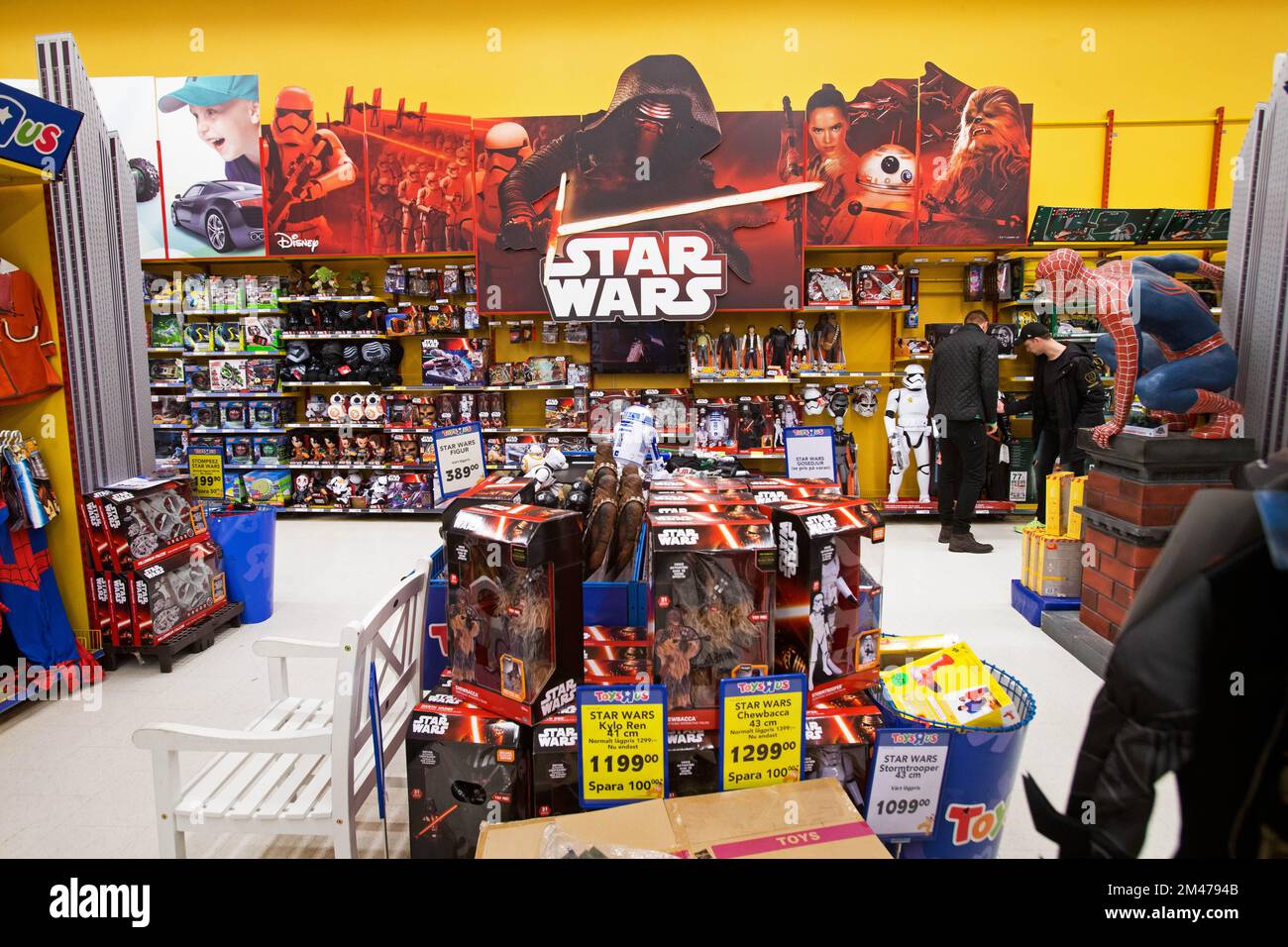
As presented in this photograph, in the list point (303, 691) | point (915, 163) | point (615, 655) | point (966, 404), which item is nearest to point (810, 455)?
point (615, 655)

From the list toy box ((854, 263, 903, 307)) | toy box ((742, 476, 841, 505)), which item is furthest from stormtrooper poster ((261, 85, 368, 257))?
toy box ((742, 476, 841, 505))

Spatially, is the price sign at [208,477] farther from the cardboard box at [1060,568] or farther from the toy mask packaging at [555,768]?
the cardboard box at [1060,568]

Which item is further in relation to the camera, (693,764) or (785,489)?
(785,489)

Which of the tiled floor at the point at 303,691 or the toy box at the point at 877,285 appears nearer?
the tiled floor at the point at 303,691

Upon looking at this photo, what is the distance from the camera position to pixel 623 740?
1.33 metres

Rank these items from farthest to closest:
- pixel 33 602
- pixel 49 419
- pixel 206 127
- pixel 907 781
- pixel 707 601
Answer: pixel 49 419 → pixel 33 602 → pixel 206 127 → pixel 907 781 → pixel 707 601

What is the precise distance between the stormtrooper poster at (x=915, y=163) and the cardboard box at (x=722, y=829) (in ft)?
18.9

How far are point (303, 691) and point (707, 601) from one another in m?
2.48

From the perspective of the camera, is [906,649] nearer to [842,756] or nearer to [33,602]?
[842,756]

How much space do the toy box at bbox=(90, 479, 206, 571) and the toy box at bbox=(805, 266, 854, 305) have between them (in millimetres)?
5053

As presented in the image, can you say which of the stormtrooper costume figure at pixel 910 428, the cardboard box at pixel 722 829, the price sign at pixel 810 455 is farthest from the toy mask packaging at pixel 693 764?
the stormtrooper costume figure at pixel 910 428

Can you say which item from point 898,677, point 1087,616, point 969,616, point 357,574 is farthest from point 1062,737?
point 357,574

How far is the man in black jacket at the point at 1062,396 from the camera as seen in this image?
5.23 m
